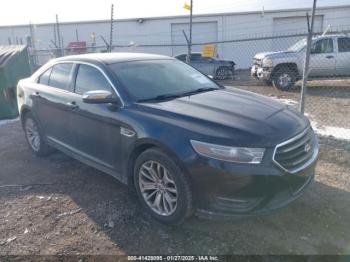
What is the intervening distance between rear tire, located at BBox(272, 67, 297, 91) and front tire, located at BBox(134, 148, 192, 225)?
944cm

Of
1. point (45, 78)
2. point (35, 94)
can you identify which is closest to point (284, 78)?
point (45, 78)

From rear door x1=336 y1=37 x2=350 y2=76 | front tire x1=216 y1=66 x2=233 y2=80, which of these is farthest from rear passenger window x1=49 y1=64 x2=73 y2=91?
front tire x1=216 y1=66 x2=233 y2=80

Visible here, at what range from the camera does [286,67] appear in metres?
11.6

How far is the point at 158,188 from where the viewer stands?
11.0ft

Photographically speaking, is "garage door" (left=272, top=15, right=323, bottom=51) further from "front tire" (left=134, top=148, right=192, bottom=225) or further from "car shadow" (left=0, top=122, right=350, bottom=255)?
"front tire" (left=134, top=148, right=192, bottom=225)

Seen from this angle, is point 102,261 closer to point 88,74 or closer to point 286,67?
point 88,74

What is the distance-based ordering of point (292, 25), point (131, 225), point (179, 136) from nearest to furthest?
point (179, 136)
point (131, 225)
point (292, 25)

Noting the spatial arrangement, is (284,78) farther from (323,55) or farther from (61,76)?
(61,76)

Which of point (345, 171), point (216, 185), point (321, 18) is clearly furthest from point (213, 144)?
point (321, 18)

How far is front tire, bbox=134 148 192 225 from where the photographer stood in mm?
3027

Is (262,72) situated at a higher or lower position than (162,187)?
higher

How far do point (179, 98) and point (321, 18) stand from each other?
22515 millimetres

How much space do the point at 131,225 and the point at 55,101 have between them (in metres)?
2.18

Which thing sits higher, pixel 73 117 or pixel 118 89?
pixel 118 89
